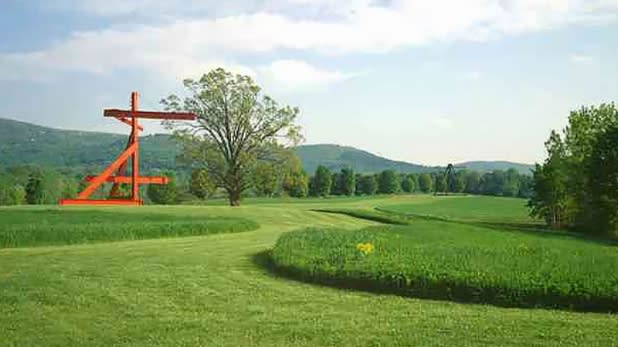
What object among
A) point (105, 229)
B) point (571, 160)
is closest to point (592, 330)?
point (105, 229)

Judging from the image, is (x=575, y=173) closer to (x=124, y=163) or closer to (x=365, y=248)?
(x=124, y=163)

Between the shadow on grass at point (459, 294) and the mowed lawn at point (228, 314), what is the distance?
1.21 ft

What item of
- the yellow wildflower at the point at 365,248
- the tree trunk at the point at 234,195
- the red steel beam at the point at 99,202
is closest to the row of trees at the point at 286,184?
the tree trunk at the point at 234,195

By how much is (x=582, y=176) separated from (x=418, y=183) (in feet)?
301

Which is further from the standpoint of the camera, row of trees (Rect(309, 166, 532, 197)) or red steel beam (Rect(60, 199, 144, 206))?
row of trees (Rect(309, 166, 532, 197))

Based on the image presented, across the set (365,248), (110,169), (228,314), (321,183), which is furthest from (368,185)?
(228,314)

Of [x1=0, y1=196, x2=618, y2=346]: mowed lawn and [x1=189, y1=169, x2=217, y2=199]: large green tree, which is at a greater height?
[x1=189, y1=169, x2=217, y2=199]: large green tree

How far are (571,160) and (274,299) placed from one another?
50.3m

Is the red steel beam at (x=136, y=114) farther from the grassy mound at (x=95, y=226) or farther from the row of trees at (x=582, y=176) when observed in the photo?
the row of trees at (x=582, y=176)

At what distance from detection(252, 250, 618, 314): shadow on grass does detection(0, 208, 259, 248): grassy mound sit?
487 inches

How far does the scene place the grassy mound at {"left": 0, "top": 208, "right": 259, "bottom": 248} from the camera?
23469 mm

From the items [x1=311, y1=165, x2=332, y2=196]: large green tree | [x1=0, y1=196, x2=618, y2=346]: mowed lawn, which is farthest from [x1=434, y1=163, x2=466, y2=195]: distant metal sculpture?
[x1=0, y1=196, x2=618, y2=346]: mowed lawn

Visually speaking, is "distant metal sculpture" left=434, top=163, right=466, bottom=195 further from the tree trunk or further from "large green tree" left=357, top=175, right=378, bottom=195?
the tree trunk

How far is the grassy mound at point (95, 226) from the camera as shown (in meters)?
23.5
